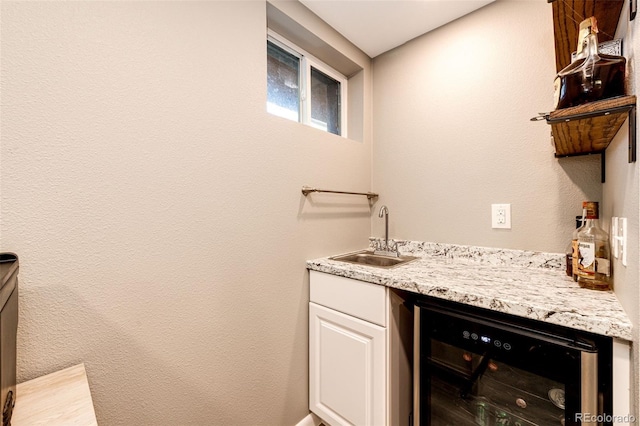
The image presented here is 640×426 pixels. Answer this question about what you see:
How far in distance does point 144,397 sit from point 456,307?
46.9 inches

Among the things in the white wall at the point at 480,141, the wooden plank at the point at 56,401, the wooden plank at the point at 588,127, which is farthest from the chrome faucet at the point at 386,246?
the wooden plank at the point at 56,401

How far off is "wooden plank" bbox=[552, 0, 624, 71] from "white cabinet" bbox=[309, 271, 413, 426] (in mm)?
1246

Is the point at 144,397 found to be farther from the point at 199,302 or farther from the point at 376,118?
the point at 376,118

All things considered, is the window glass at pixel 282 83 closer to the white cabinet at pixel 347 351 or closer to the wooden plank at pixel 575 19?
the white cabinet at pixel 347 351

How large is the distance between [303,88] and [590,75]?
4.58 feet

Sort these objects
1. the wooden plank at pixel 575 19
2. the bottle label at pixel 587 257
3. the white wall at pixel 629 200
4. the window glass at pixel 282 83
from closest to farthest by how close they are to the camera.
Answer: the white wall at pixel 629 200
the wooden plank at pixel 575 19
the bottle label at pixel 587 257
the window glass at pixel 282 83

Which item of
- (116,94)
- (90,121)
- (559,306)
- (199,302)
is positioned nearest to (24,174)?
(90,121)

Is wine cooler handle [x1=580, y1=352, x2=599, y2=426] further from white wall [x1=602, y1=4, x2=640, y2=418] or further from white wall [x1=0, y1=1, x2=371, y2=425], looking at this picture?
white wall [x1=0, y1=1, x2=371, y2=425]

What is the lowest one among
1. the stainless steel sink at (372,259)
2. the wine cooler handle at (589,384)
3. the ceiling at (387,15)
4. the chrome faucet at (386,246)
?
the wine cooler handle at (589,384)

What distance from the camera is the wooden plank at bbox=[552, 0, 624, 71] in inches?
35.8

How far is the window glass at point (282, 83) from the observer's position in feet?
5.17

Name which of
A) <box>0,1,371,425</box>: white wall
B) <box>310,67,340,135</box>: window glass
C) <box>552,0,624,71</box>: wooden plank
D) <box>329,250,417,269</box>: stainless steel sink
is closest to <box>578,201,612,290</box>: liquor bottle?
<box>552,0,624,71</box>: wooden plank

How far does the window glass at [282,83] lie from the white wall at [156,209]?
246 millimetres

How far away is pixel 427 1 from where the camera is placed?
1.47 metres
